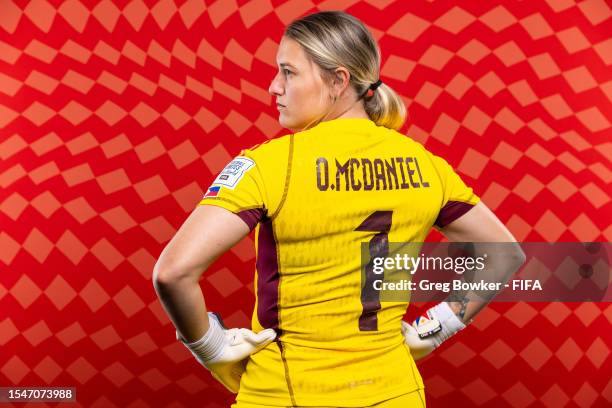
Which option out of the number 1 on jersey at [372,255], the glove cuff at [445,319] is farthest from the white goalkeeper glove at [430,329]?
the number 1 on jersey at [372,255]

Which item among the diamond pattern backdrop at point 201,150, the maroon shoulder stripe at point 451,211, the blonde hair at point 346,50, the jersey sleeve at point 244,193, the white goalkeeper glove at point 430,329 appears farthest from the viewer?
the diamond pattern backdrop at point 201,150

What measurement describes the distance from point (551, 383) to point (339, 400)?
1.35 metres

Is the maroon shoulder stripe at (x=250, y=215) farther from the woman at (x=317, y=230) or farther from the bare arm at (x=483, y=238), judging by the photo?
the bare arm at (x=483, y=238)

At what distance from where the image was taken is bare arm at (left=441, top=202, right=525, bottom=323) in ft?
4.45

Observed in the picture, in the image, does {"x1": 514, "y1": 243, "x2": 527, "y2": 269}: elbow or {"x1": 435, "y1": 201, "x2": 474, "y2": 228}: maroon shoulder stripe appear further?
{"x1": 514, "y1": 243, "x2": 527, "y2": 269}: elbow

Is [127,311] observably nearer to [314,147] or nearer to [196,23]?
[196,23]

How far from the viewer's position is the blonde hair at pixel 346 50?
1.18m

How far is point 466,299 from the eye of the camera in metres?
1.51

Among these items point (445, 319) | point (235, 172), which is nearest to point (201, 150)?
point (445, 319)

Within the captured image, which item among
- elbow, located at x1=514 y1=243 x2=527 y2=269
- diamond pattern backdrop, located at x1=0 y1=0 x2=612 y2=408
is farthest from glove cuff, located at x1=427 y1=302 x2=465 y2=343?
diamond pattern backdrop, located at x1=0 y1=0 x2=612 y2=408

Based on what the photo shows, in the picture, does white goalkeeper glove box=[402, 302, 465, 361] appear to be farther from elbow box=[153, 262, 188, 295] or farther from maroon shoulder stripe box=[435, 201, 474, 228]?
elbow box=[153, 262, 188, 295]

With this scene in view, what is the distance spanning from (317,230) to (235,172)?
14cm

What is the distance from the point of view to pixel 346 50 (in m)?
1.19

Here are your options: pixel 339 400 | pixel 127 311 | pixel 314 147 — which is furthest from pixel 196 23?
pixel 339 400
